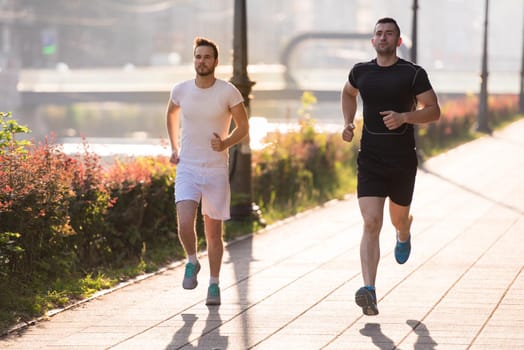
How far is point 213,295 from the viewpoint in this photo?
9148 millimetres

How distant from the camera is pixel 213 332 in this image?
811 cm

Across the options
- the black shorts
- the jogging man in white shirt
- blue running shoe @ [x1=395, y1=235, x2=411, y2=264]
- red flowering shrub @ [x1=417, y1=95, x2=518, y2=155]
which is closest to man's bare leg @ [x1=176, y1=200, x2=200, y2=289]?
the jogging man in white shirt

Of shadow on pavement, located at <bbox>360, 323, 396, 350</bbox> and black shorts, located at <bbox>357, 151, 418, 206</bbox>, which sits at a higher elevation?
black shorts, located at <bbox>357, 151, 418, 206</bbox>

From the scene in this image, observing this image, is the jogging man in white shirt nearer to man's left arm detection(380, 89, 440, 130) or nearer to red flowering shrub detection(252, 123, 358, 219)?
man's left arm detection(380, 89, 440, 130)

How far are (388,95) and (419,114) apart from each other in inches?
9.2

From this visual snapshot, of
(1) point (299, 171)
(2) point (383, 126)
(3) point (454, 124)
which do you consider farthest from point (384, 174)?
(3) point (454, 124)

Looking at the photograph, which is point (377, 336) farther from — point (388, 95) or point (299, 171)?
point (299, 171)

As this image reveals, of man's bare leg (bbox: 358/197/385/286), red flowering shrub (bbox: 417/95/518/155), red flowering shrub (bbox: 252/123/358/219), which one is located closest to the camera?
man's bare leg (bbox: 358/197/385/286)


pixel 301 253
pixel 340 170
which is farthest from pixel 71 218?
pixel 340 170

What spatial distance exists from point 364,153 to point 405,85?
0.56 m

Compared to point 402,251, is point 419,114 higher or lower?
higher

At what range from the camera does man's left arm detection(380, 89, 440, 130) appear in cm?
847

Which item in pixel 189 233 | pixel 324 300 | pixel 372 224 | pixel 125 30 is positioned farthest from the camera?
pixel 125 30

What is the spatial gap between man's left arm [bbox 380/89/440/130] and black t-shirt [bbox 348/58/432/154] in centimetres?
5
